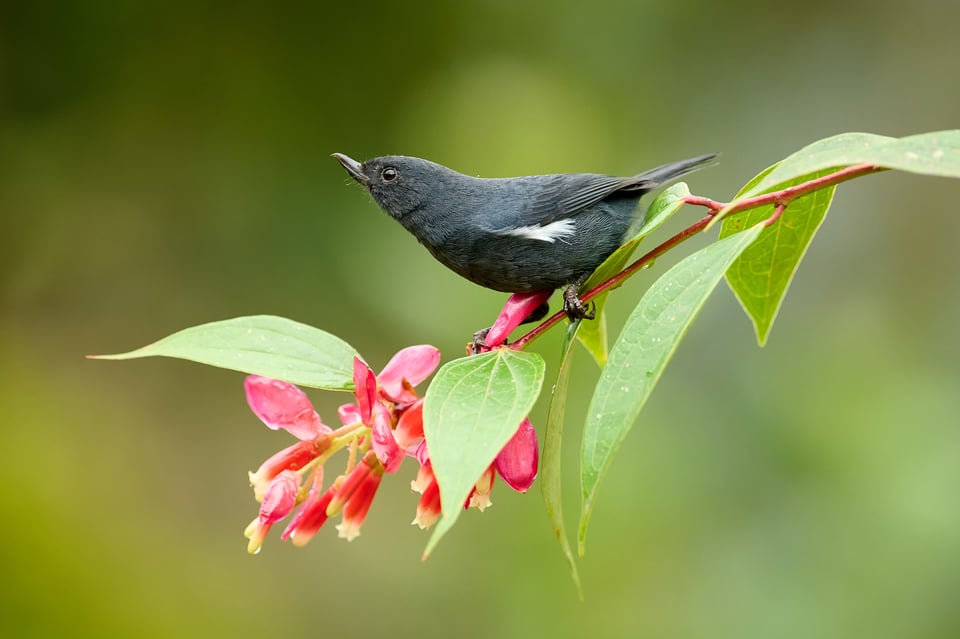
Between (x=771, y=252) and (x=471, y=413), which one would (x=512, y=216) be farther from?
(x=471, y=413)

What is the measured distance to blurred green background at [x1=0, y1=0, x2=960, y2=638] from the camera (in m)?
3.29

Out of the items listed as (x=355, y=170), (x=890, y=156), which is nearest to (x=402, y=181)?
(x=355, y=170)

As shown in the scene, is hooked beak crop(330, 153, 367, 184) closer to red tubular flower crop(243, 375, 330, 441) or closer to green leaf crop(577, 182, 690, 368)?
green leaf crop(577, 182, 690, 368)

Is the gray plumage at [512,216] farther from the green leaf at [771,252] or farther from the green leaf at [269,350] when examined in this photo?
the green leaf at [269,350]

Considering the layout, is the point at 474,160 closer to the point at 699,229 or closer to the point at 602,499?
the point at 602,499

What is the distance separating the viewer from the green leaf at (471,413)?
42.4 inches

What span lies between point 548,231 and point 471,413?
94 cm

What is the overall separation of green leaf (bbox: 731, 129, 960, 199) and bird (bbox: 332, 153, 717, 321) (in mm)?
802

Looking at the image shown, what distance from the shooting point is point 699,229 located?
1.45 m

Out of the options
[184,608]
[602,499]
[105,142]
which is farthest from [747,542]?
[105,142]

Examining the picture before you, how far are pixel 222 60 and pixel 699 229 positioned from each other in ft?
15.8

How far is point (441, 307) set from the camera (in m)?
3.90

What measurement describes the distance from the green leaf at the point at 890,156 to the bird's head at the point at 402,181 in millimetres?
1044

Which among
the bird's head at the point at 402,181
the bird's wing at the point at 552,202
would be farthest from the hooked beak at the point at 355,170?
the bird's wing at the point at 552,202
